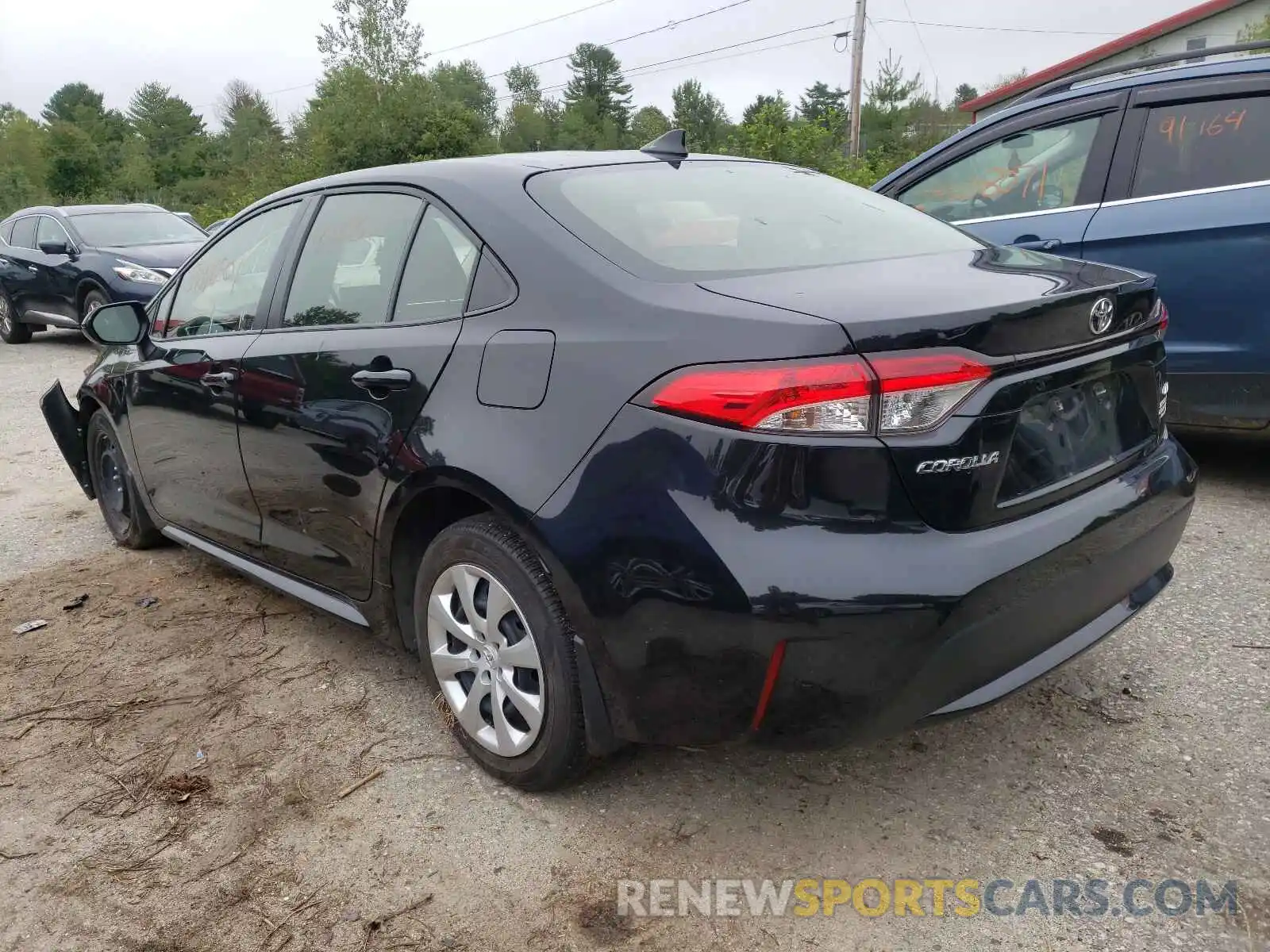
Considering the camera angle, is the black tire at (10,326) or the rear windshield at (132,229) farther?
the black tire at (10,326)

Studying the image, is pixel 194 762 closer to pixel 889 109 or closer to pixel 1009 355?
A: pixel 1009 355

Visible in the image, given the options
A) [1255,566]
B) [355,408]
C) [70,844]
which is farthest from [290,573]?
[1255,566]

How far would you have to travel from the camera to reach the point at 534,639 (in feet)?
7.70

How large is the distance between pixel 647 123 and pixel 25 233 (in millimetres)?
67513

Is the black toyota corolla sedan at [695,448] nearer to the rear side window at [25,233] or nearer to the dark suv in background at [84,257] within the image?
the dark suv in background at [84,257]

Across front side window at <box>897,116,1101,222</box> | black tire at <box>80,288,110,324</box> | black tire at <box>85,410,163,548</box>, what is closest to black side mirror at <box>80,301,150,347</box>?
black tire at <box>85,410,163,548</box>

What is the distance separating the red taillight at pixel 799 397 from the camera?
1.93 m

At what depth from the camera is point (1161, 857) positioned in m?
2.20

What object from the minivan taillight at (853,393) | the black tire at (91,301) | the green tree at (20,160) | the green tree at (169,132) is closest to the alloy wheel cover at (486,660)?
the minivan taillight at (853,393)

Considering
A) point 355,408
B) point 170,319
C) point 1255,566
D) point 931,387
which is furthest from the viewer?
point 170,319

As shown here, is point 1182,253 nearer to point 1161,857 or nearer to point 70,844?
point 1161,857

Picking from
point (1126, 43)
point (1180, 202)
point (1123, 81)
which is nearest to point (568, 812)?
point (1180, 202)

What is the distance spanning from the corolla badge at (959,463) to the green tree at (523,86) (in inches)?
3446

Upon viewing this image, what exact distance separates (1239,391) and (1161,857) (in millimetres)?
2705
